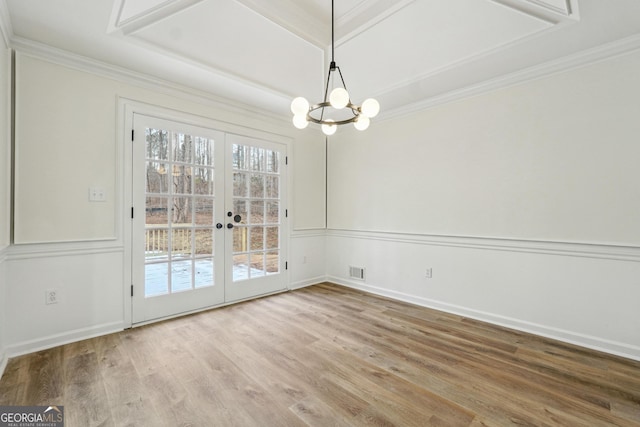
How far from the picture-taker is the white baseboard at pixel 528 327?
238 centimetres

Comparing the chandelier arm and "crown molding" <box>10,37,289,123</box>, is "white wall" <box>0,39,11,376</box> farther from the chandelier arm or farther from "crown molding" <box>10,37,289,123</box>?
the chandelier arm

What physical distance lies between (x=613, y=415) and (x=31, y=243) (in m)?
4.20

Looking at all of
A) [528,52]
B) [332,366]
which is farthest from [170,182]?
[528,52]

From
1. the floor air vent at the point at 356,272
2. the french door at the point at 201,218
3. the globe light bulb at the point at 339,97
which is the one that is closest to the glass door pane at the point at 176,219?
the french door at the point at 201,218

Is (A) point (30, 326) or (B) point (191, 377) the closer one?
(B) point (191, 377)

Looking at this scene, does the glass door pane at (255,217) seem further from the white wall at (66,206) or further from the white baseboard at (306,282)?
the white wall at (66,206)

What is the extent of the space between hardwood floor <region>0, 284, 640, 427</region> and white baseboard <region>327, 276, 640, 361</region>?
0.10m

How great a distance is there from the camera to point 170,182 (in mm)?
3096

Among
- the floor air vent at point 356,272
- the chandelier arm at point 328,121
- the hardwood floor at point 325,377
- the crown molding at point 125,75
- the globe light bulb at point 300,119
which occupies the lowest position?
the hardwood floor at point 325,377

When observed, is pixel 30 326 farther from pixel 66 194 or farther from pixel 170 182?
pixel 170 182

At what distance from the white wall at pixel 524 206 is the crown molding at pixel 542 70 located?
6 centimetres

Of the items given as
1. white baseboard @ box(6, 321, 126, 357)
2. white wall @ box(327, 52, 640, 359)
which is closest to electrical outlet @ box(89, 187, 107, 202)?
white baseboard @ box(6, 321, 126, 357)

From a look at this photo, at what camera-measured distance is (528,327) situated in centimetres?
281

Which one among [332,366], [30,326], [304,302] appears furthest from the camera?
[304,302]
